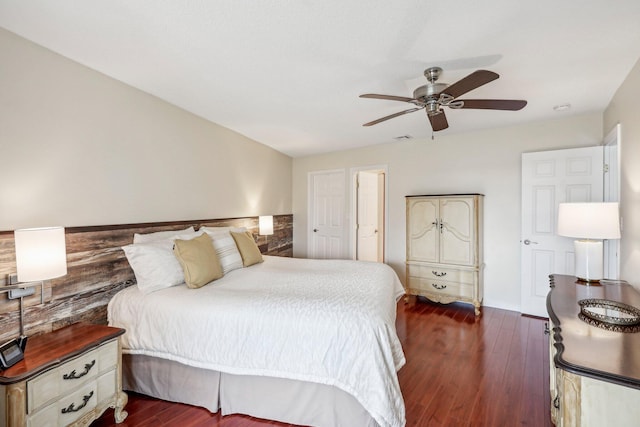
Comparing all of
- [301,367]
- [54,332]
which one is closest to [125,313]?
[54,332]

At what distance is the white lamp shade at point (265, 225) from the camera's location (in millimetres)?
4113

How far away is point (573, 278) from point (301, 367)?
2.21 m

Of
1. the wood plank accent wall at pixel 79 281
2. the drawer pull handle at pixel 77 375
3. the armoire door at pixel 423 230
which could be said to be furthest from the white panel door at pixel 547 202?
the drawer pull handle at pixel 77 375

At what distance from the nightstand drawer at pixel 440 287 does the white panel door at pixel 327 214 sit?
4.55ft

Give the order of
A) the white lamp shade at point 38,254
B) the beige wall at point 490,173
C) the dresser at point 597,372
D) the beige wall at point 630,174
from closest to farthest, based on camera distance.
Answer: the dresser at point 597,372, the white lamp shade at point 38,254, the beige wall at point 630,174, the beige wall at point 490,173

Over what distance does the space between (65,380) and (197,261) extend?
1002 millimetres

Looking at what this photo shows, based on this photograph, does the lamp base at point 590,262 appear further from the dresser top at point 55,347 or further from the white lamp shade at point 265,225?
the white lamp shade at point 265,225

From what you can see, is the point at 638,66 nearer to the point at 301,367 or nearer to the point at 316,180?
the point at 301,367

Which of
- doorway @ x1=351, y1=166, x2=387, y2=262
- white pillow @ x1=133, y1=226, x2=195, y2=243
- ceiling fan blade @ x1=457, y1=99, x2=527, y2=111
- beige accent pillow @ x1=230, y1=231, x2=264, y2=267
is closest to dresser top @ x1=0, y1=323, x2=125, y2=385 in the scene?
white pillow @ x1=133, y1=226, x2=195, y2=243

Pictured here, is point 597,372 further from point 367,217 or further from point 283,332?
point 367,217

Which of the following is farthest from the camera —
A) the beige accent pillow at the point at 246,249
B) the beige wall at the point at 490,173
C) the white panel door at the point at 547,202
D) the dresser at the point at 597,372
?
the beige wall at the point at 490,173

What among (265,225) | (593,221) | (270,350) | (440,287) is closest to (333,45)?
(270,350)

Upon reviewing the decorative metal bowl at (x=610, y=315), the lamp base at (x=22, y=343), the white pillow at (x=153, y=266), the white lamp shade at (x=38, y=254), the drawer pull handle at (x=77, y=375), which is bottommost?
the drawer pull handle at (x=77, y=375)

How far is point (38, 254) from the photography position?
1.57 metres
